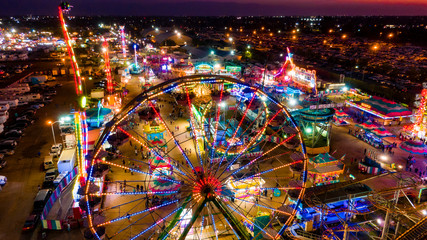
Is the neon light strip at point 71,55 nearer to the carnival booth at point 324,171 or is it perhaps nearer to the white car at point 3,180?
the white car at point 3,180

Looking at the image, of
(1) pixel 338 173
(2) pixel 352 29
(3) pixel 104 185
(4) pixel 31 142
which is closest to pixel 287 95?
(1) pixel 338 173

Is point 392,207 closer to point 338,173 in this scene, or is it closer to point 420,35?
point 338,173

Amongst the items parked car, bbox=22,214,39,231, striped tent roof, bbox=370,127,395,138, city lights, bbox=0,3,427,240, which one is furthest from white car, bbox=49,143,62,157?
striped tent roof, bbox=370,127,395,138

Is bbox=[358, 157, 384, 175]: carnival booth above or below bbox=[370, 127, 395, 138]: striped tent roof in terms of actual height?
below

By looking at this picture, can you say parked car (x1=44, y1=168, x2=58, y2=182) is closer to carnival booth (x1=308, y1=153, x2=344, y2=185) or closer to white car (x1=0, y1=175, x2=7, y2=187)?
white car (x1=0, y1=175, x2=7, y2=187)

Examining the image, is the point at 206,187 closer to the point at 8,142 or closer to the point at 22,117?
the point at 8,142

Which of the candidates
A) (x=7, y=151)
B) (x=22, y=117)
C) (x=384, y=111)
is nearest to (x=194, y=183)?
(x=7, y=151)

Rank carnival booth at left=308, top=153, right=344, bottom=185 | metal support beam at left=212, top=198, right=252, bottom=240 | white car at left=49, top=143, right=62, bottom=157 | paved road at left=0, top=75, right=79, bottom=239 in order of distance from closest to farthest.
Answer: metal support beam at left=212, top=198, right=252, bottom=240
paved road at left=0, top=75, right=79, bottom=239
carnival booth at left=308, top=153, right=344, bottom=185
white car at left=49, top=143, right=62, bottom=157
